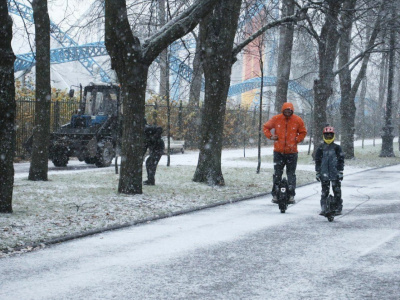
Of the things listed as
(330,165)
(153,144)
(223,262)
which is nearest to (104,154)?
(153,144)

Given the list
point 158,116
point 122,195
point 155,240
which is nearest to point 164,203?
point 122,195

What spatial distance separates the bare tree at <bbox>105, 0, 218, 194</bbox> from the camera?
11.6m

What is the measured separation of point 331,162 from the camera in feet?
31.7

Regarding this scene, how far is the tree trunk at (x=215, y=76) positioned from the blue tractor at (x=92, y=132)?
4.86 meters

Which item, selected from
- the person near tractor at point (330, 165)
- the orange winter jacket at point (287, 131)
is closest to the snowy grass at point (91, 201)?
the orange winter jacket at point (287, 131)

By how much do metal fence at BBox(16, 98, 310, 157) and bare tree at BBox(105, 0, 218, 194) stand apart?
31.6 ft

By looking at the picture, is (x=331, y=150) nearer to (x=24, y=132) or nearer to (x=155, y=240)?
(x=155, y=240)

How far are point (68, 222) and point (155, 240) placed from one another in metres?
1.81

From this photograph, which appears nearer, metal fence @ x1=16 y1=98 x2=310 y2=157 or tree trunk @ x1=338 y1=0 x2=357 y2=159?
metal fence @ x1=16 y1=98 x2=310 y2=157

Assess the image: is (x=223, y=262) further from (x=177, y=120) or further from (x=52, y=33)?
(x=177, y=120)

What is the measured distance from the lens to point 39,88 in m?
14.2

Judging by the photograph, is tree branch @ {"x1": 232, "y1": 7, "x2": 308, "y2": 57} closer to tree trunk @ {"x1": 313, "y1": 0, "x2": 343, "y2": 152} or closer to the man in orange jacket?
the man in orange jacket

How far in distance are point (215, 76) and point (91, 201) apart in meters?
5.10

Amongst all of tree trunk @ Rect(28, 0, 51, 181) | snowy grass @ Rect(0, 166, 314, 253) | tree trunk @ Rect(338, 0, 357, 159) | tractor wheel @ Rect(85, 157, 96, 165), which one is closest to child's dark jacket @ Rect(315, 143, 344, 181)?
snowy grass @ Rect(0, 166, 314, 253)
